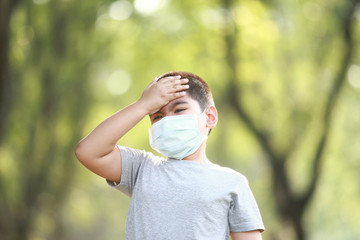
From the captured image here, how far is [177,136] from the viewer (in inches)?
143

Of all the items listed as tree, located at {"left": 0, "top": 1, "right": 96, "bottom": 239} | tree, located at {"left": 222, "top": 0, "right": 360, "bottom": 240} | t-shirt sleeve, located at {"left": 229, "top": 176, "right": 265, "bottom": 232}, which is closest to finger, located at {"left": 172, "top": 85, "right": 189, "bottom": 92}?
t-shirt sleeve, located at {"left": 229, "top": 176, "right": 265, "bottom": 232}

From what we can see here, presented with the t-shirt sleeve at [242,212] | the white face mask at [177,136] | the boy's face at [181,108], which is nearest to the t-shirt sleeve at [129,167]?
the white face mask at [177,136]

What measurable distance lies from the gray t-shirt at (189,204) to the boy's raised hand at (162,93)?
1.08 feet

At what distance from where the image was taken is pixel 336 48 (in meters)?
14.6

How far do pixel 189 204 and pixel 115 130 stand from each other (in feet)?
1.93

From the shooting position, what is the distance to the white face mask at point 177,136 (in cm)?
364

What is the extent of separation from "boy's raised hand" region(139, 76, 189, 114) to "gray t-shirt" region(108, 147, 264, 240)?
330 millimetres

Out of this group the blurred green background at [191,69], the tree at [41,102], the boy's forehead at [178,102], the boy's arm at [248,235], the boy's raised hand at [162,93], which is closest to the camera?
the boy's arm at [248,235]

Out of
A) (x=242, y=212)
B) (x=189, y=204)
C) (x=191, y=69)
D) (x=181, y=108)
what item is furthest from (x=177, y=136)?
(x=191, y=69)

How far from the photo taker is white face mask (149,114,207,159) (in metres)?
3.64

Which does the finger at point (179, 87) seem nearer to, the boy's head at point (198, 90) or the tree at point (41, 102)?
the boy's head at point (198, 90)

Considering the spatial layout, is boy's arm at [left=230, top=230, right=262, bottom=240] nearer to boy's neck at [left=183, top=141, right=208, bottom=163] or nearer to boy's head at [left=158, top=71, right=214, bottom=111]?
boy's neck at [left=183, top=141, right=208, bottom=163]

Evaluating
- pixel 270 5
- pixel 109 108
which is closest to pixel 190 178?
pixel 270 5

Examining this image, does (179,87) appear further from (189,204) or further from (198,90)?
(189,204)
